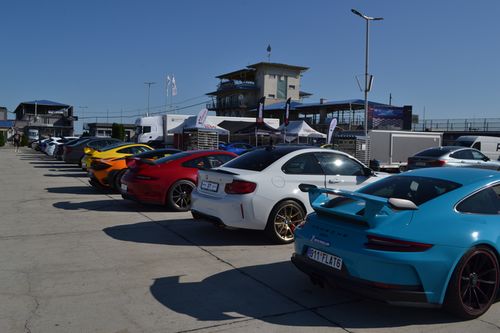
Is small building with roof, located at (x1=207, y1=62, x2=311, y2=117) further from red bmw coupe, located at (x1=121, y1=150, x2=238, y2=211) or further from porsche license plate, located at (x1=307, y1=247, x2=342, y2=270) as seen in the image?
porsche license plate, located at (x1=307, y1=247, x2=342, y2=270)

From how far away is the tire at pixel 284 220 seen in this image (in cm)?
689

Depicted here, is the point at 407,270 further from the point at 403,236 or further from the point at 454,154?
the point at 454,154

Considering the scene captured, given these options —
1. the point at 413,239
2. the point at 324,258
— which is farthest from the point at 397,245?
the point at 324,258

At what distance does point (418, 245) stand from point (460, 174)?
135cm

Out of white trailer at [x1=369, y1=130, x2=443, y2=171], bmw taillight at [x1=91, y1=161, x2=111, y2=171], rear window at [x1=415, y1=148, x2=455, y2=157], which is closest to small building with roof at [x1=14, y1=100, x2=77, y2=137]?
white trailer at [x1=369, y1=130, x2=443, y2=171]

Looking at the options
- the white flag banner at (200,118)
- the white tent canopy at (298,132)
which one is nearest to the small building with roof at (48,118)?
the white tent canopy at (298,132)

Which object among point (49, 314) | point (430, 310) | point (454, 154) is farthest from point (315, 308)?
point (454, 154)

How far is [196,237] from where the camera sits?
7.47m

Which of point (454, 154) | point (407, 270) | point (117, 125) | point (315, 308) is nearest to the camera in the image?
point (407, 270)

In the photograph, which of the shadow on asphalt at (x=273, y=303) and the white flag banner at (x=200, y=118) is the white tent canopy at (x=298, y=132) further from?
the shadow on asphalt at (x=273, y=303)

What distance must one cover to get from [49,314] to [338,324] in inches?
103

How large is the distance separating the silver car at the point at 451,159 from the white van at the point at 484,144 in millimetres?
6793

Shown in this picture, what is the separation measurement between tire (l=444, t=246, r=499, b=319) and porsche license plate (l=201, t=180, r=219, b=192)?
3805 millimetres

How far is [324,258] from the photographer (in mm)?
4398
